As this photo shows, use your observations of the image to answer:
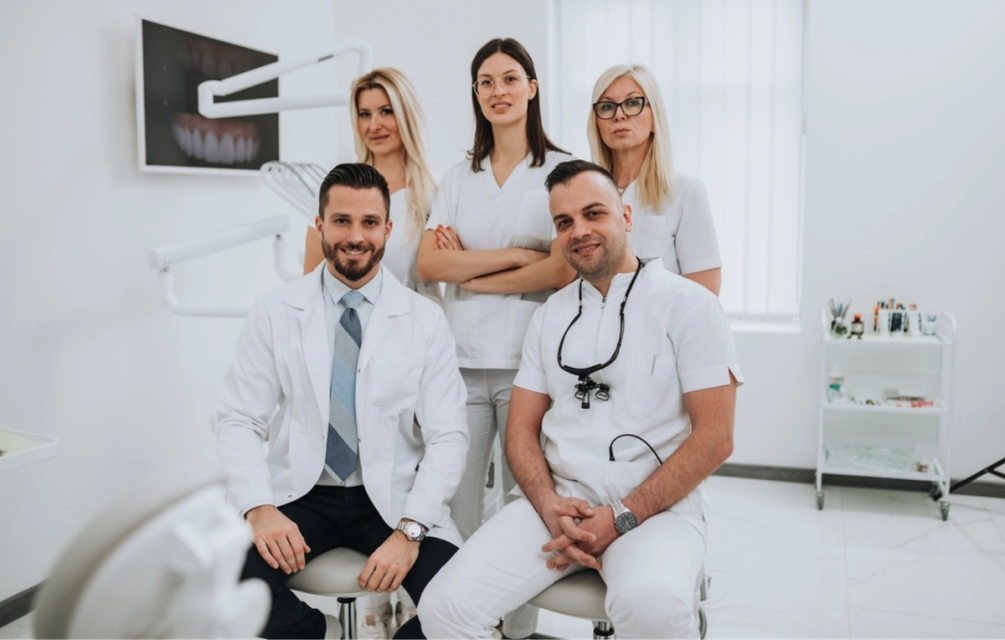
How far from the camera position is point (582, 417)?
176cm

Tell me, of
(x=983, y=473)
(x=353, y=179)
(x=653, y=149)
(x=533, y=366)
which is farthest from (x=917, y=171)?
(x=353, y=179)

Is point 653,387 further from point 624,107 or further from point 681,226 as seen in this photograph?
point 624,107

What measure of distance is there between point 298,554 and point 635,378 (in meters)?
0.79

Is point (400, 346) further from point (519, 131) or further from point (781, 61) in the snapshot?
point (781, 61)

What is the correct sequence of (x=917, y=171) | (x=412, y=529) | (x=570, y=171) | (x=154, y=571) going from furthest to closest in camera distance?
(x=917, y=171), (x=570, y=171), (x=412, y=529), (x=154, y=571)

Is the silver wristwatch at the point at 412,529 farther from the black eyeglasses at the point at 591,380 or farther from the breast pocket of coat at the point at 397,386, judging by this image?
the black eyeglasses at the point at 591,380

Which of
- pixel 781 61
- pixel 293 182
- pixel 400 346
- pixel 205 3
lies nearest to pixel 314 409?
pixel 400 346

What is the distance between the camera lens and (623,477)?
1.69 metres

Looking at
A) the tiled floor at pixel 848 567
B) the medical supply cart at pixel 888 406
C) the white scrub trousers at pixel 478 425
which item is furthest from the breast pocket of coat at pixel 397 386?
the medical supply cart at pixel 888 406

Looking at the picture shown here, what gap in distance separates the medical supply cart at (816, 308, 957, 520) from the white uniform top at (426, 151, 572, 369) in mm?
1654

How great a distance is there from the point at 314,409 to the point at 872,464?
2.37 m

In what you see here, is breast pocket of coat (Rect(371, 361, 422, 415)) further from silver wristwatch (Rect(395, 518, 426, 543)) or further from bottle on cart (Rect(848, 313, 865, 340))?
bottle on cart (Rect(848, 313, 865, 340))

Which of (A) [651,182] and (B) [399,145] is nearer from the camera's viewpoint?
(A) [651,182]

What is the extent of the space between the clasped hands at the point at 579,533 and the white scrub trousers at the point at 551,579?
22 mm
